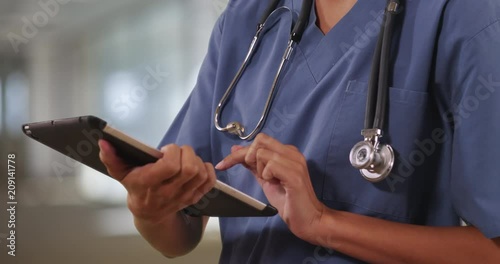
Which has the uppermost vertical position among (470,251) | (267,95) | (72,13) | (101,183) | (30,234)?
(72,13)

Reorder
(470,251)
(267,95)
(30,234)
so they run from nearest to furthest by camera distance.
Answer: (470,251), (267,95), (30,234)

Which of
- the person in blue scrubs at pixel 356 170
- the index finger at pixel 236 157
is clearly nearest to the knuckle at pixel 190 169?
the person in blue scrubs at pixel 356 170

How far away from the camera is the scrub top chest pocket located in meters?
0.67

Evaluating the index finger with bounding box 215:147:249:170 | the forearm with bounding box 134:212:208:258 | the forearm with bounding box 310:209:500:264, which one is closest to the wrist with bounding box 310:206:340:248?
the forearm with bounding box 310:209:500:264

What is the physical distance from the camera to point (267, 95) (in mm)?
797

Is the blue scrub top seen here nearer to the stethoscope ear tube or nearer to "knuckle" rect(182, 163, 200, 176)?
the stethoscope ear tube

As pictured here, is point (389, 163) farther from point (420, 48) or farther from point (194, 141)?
point (194, 141)

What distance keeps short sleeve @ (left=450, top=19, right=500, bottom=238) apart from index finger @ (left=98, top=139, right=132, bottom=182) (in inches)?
12.8

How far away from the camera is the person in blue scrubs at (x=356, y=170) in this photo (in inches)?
24.8

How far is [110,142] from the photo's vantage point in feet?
1.86

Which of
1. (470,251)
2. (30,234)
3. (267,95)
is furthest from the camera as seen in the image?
(30,234)

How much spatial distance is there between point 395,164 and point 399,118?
5 centimetres

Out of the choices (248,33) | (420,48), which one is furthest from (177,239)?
(420,48)

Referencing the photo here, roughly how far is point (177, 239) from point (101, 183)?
1.06 meters
